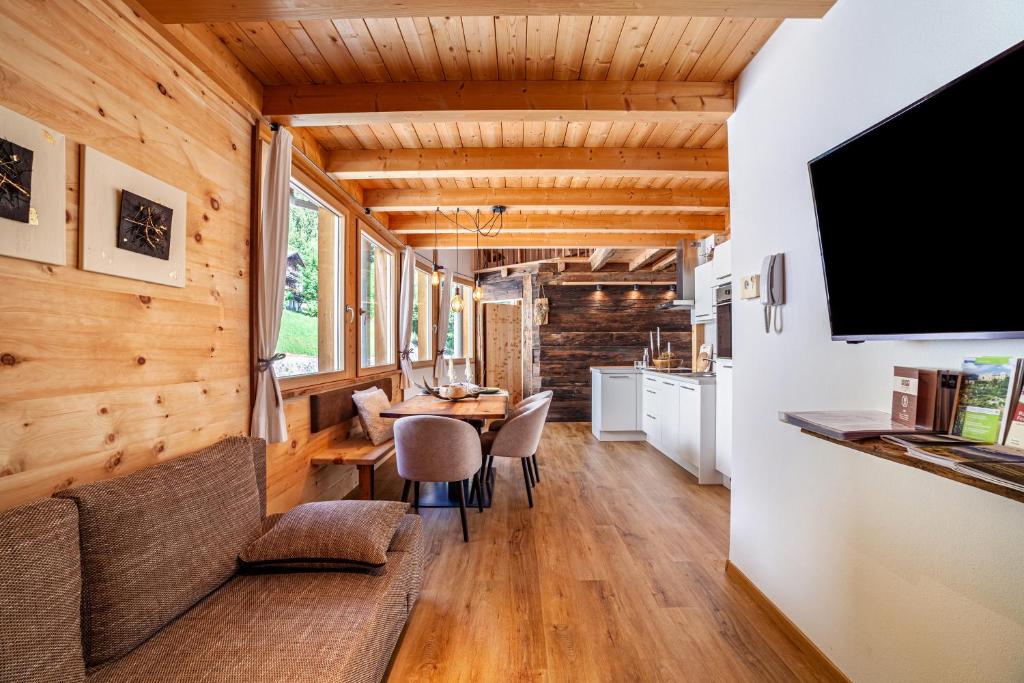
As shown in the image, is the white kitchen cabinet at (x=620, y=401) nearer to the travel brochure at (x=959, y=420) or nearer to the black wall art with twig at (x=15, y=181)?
the travel brochure at (x=959, y=420)

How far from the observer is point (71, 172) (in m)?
1.37

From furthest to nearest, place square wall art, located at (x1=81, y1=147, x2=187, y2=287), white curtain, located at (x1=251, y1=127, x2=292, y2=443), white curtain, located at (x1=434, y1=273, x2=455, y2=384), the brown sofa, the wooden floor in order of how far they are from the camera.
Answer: white curtain, located at (x1=434, y1=273, x2=455, y2=384), white curtain, located at (x1=251, y1=127, x2=292, y2=443), the wooden floor, square wall art, located at (x1=81, y1=147, x2=187, y2=287), the brown sofa

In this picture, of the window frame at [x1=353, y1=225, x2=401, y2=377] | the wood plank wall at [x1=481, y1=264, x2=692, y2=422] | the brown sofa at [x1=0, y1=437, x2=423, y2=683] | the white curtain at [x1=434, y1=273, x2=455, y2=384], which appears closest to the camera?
the brown sofa at [x1=0, y1=437, x2=423, y2=683]

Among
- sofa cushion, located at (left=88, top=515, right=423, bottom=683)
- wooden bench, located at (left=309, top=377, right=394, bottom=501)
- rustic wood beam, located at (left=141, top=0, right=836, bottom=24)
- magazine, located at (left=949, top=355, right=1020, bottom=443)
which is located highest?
rustic wood beam, located at (left=141, top=0, right=836, bottom=24)

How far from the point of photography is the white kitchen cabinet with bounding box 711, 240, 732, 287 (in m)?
3.94

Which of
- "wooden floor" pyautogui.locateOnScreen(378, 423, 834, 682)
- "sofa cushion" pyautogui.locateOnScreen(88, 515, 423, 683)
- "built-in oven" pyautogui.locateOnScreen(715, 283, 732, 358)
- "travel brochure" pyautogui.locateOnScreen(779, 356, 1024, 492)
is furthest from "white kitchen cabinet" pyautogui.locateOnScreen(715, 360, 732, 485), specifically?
"sofa cushion" pyautogui.locateOnScreen(88, 515, 423, 683)

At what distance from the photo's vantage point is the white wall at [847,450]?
1088mm

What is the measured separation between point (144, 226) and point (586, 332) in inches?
248

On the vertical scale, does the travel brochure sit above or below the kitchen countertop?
above

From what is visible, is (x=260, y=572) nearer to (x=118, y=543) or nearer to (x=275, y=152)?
(x=118, y=543)

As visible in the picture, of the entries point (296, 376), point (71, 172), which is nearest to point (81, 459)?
point (71, 172)

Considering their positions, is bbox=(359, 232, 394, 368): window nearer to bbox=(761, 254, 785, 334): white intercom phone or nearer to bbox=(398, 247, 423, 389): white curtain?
bbox=(398, 247, 423, 389): white curtain

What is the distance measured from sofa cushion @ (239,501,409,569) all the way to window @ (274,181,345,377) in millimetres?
1347

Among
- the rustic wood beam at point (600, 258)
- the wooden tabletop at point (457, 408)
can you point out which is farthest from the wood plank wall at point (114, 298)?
the rustic wood beam at point (600, 258)
